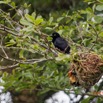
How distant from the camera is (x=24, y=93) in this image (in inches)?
255

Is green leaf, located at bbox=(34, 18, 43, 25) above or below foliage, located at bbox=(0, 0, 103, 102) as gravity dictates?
above

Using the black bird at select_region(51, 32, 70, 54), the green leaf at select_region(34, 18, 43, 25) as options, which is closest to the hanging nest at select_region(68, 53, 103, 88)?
the green leaf at select_region(34, 18, 43, 25)

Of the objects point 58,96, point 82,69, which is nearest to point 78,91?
point 82,69

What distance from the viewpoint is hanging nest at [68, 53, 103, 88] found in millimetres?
2955

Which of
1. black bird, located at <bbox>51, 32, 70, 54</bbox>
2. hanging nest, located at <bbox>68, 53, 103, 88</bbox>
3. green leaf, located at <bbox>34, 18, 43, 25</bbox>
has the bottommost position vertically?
black bird, located at <bbox>51, 32, 70, 54</bbox>

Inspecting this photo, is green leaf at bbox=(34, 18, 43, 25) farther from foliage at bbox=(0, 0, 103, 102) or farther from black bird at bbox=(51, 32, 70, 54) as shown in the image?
black bird at bbox=(51, 32, 70, 54)

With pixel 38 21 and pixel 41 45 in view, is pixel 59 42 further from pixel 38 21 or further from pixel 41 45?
pixel 38 21

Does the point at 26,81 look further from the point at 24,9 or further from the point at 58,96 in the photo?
the point at 58,96

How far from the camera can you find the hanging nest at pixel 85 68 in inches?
116

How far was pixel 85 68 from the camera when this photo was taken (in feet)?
9.68

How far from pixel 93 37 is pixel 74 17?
240mm

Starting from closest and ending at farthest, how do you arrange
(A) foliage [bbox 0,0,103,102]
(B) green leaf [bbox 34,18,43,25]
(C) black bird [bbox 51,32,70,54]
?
(B) green leaf [bbox 34,18,43,25], (A) foliage [bbox 0,0,103,102], (C) black bird [bbox 51,32,70,54]

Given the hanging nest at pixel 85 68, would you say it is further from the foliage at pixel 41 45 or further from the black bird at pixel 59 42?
the black bird at pixel 59 42

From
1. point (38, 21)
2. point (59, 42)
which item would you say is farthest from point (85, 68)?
point (59, 42)
